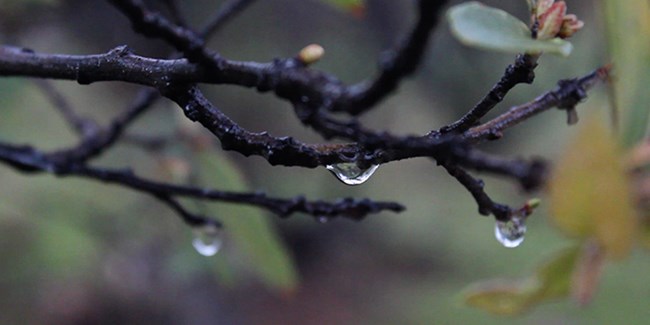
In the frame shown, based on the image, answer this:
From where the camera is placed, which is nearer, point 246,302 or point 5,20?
point 5,20

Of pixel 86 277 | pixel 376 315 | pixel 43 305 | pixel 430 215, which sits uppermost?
pixel 430 215

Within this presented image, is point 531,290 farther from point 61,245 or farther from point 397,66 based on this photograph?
point 61,245

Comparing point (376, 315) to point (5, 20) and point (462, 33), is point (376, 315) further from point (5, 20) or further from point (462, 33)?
point (462, 33)

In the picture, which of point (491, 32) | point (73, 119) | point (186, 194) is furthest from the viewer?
point (73, 119)

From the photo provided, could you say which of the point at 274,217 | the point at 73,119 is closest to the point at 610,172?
the point at 73,119

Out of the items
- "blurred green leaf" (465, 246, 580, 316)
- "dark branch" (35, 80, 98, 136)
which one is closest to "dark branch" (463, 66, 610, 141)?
"blurred green leaf" (465, 246, 580, 316)

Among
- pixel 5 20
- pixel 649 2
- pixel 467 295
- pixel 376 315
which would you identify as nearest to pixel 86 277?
pixel 376 315

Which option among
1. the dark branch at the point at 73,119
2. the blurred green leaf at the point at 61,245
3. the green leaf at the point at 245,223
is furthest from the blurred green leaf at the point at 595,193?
the blurred green leaf at the point at 61,245
